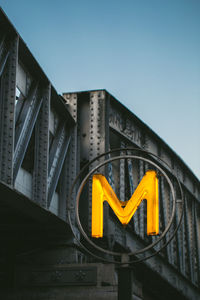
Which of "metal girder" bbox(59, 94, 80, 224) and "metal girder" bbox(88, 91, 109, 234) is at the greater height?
"metal girder" bbox(88, 91, 109, 234)

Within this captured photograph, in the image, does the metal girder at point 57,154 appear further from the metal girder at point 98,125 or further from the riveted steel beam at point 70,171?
the metal girder at point 98,125

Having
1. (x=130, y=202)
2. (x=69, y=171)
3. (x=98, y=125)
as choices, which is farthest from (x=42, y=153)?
(x=130, y=202)

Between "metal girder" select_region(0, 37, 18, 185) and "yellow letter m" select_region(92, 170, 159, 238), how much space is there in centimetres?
359

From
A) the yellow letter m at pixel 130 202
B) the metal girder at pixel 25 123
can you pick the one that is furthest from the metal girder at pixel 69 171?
the yellow letter m at pixel 130 202

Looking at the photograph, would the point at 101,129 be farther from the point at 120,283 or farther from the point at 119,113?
the point at 120,283

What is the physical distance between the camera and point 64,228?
1719 cm

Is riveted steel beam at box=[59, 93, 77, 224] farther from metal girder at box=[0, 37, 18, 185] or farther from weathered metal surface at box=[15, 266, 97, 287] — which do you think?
metal girder at box=[0, 37, 18, 185]

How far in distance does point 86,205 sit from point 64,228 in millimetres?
1877

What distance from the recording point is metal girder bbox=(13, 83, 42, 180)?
1377 cm

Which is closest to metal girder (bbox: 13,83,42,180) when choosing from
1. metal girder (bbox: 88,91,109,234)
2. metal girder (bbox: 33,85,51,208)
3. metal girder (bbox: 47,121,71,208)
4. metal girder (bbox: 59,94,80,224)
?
metal girder (bbox: 33,85,51,208)

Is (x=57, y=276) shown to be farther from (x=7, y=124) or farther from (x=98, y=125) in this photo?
(x=98, y=125)

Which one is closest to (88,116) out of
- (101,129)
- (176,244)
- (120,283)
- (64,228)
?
(101,129)

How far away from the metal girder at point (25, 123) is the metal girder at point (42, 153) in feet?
1.04

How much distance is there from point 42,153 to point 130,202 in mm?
6784
